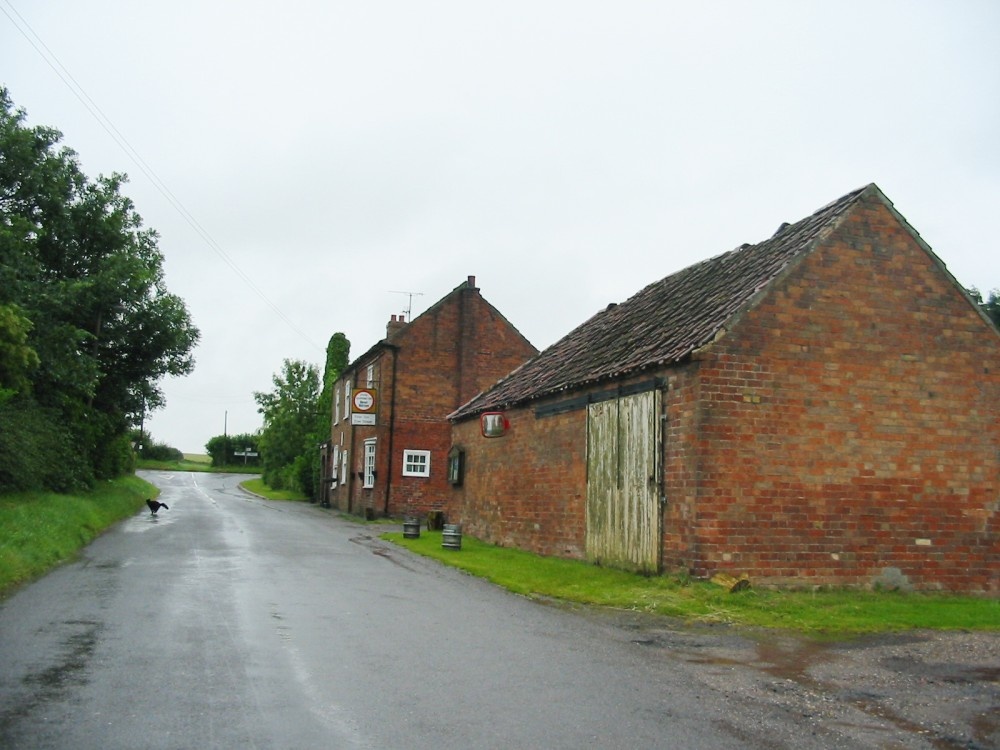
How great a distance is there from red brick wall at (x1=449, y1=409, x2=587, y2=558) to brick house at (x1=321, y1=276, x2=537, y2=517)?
11.8 m

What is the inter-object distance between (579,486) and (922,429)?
5980 millimetres

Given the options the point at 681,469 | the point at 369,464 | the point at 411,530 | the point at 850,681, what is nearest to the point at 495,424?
the point at 411,530

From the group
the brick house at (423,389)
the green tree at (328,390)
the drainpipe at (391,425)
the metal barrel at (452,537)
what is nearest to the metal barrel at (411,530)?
the metal barrel at (452,537)

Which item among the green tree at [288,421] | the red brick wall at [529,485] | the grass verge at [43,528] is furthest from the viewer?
the green tree at [288,421]

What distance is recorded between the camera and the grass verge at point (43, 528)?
13555mm

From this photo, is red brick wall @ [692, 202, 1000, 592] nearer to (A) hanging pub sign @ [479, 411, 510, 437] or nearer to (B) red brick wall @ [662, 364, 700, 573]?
(B) red brick wall @ [662, 364, 700, 573]

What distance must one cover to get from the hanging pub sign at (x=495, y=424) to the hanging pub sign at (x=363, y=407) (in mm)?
14850

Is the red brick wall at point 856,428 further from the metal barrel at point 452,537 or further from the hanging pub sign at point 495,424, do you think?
the hanging pub sign at point 495,424

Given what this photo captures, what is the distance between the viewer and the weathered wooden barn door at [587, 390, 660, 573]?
14375 millimetres

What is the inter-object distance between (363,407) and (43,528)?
18183mm

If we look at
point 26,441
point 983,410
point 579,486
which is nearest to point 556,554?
point 579,486

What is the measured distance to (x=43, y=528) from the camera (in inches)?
684

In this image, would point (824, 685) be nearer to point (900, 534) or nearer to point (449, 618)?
point (449, 618)

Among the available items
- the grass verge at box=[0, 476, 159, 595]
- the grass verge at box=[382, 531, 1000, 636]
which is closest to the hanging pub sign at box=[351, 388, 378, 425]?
the grass verge at box=[0, 476, 159, 595]
